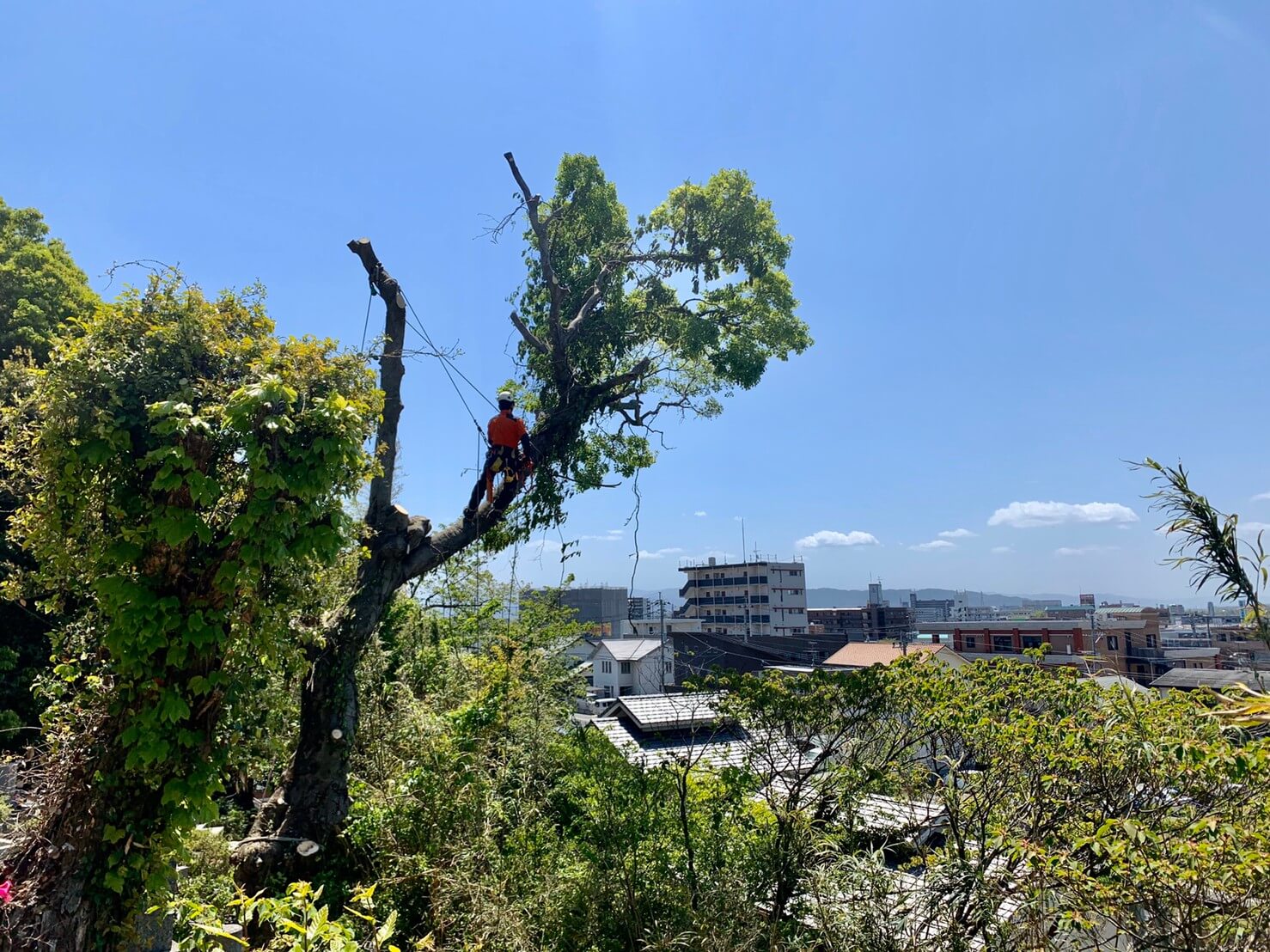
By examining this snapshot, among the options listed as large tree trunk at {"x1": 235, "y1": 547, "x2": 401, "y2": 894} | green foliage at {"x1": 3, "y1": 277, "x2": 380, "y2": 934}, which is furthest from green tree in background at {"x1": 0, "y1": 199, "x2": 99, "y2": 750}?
green foliage at {"x1": 3, "y1": 277, "x2": 380, "y2": 934}

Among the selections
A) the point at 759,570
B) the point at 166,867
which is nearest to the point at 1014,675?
the point at 166,867

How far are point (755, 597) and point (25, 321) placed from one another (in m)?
52.1

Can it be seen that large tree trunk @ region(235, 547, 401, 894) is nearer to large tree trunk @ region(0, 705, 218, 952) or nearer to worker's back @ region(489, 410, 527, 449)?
worker's back @ region(489, 410, 527, 449)

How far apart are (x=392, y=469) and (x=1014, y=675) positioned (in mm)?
4734

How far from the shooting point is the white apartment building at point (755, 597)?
5459 centimetres

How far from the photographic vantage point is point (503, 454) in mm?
6188

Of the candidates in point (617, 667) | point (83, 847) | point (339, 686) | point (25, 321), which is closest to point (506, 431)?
point (339, 686)

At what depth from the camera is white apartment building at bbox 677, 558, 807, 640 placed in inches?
2149

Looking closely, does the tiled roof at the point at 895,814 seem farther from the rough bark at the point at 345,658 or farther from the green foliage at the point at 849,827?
the rough bark at the point at 345,658

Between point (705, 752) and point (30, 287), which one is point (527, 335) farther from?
point (30, 287)

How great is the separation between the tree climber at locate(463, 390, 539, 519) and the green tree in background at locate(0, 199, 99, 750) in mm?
4818

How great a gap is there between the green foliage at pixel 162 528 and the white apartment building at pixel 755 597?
51922 millimetres

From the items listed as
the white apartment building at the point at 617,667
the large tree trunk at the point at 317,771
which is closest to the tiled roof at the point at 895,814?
the large tree trunk at the point at 317,771

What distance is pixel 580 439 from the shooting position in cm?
705
